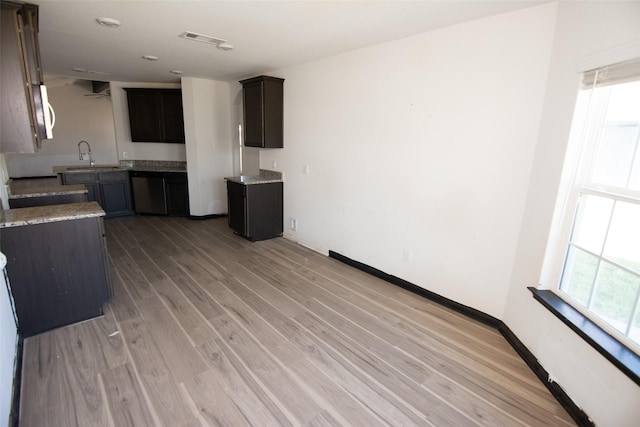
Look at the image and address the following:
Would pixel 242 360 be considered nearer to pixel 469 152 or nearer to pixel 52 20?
pixel 469 152

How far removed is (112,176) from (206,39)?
363 cm

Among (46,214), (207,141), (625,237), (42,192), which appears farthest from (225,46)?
(625,237)

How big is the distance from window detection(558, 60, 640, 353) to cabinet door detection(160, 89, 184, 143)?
18.8 ft

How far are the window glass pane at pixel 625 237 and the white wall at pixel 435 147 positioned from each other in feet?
2.11

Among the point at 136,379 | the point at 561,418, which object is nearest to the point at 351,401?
the point at 561,418

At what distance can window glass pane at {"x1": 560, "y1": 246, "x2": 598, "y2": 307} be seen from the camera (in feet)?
5.82

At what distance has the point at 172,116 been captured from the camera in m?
5.64

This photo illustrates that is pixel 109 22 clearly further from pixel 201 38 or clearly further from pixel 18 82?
pixel 18 82

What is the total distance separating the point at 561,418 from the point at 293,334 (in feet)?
5.55

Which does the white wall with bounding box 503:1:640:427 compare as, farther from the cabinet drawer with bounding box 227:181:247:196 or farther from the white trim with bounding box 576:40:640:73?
the cabinet drawer with bounding box 227:181:247:196

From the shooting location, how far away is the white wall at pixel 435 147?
87.5 inches

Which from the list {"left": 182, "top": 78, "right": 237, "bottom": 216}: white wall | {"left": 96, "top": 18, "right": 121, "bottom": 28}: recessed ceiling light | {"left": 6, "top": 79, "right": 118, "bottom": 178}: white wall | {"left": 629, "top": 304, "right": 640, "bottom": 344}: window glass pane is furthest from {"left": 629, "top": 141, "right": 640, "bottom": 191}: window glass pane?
{"left": 6, "top": 79, "right": 118, "bottom": 178}: white wall

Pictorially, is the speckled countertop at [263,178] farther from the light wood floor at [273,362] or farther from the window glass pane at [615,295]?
the window glass pane at [615,295]

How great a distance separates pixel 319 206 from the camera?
4051 mm
